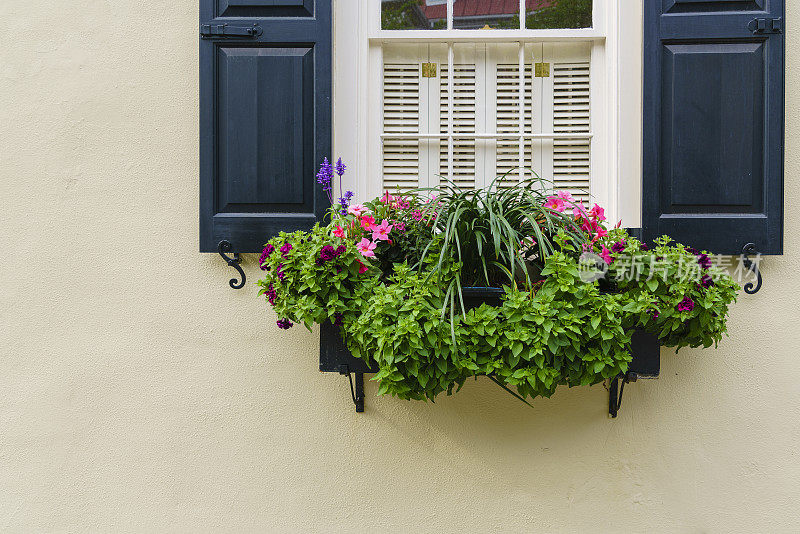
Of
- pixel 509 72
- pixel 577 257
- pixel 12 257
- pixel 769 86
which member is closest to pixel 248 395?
pixel 12 257

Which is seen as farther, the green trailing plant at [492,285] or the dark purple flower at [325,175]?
the dark purple flower at [325,175]

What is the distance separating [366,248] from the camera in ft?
6.23

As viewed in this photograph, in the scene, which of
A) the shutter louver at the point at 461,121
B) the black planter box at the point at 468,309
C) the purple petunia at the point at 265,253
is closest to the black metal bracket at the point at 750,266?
the black planter box at the point at 468,309

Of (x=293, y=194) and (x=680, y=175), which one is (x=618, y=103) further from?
(x=293, y=194)

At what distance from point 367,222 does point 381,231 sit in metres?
0.06

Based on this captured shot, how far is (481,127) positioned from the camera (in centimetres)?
236

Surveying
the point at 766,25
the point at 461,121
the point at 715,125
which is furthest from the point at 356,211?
the point at 766,25

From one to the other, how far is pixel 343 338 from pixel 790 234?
5.51 feet

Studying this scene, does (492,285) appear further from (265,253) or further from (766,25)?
(766,25)

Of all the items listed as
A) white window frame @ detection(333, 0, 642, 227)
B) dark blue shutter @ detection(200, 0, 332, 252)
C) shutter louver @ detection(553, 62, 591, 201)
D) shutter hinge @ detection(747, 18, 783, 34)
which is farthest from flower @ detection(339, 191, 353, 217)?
shutter hinge @ detection(747, 18, 783, 34)

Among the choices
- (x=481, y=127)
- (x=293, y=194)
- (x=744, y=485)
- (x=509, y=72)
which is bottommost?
(x=744, y=485)

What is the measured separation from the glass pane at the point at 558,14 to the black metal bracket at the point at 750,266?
1049 millimetres

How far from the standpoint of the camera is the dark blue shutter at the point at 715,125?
6.90 feet

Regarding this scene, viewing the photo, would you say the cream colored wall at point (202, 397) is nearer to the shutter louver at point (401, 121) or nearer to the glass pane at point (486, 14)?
the shutter louver at point (401, 121)
